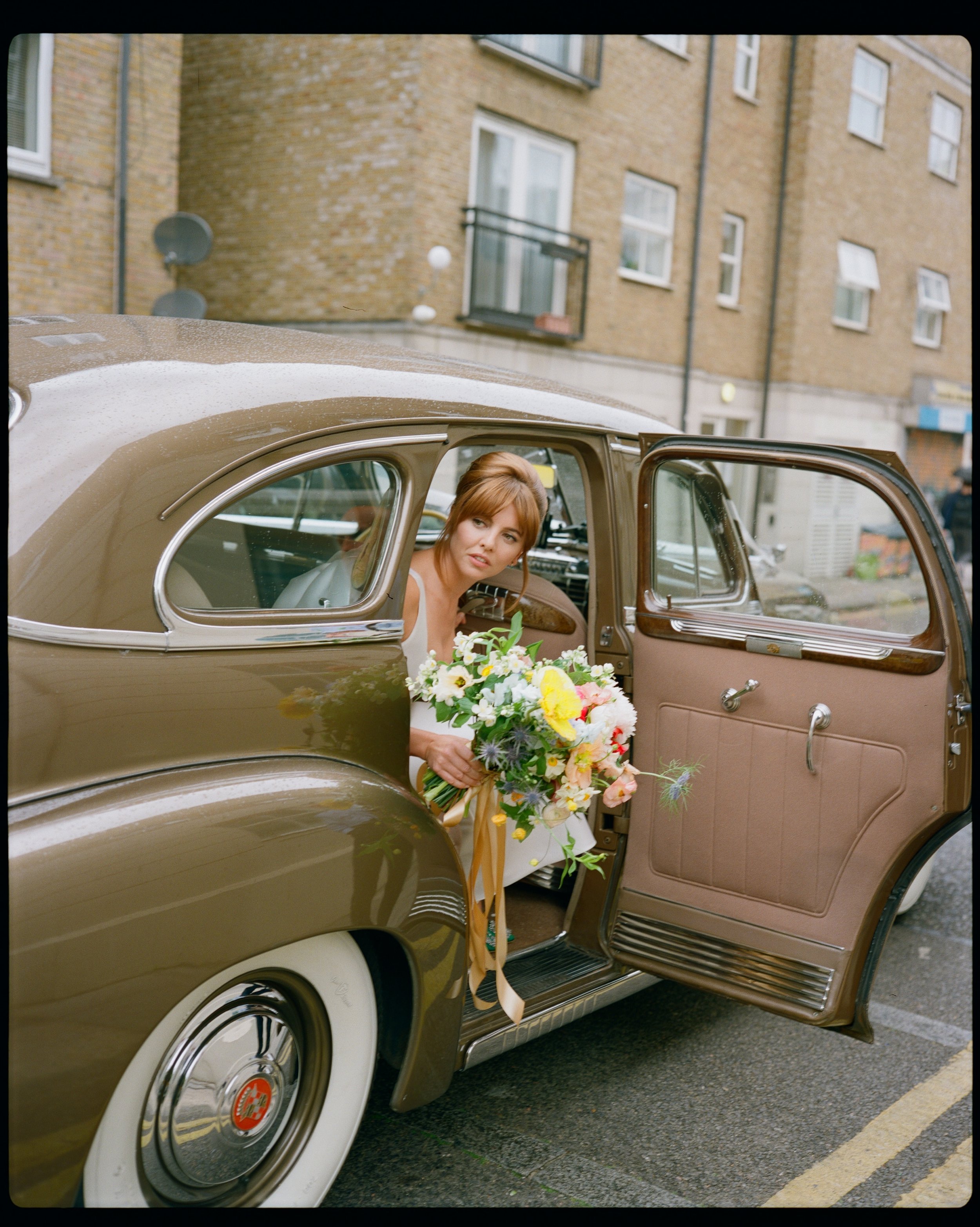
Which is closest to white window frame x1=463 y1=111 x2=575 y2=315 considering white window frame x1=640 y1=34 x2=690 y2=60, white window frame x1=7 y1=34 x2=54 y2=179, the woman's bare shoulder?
white window frame x1=640 y1=34 x2=690 y2=60

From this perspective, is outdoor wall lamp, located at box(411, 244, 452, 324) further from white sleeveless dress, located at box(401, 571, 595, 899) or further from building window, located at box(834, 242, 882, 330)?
white sleeveless dress, located at box(401, 571, 595, 899)

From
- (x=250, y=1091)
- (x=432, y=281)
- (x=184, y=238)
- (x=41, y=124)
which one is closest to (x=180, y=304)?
(x=184, y=238)

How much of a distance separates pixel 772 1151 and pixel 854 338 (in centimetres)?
1951

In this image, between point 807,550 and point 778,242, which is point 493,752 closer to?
point 807,550

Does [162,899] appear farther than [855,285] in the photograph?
No

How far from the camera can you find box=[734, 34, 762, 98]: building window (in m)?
17.6

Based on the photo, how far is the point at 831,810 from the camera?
3092 mm

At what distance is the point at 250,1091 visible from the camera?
2350 mm

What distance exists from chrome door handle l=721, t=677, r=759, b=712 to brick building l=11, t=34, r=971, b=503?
9026 mm

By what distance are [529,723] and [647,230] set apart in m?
15.1

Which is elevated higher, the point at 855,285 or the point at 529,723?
the point at 855,285

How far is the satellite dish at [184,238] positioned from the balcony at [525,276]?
4.17 m
